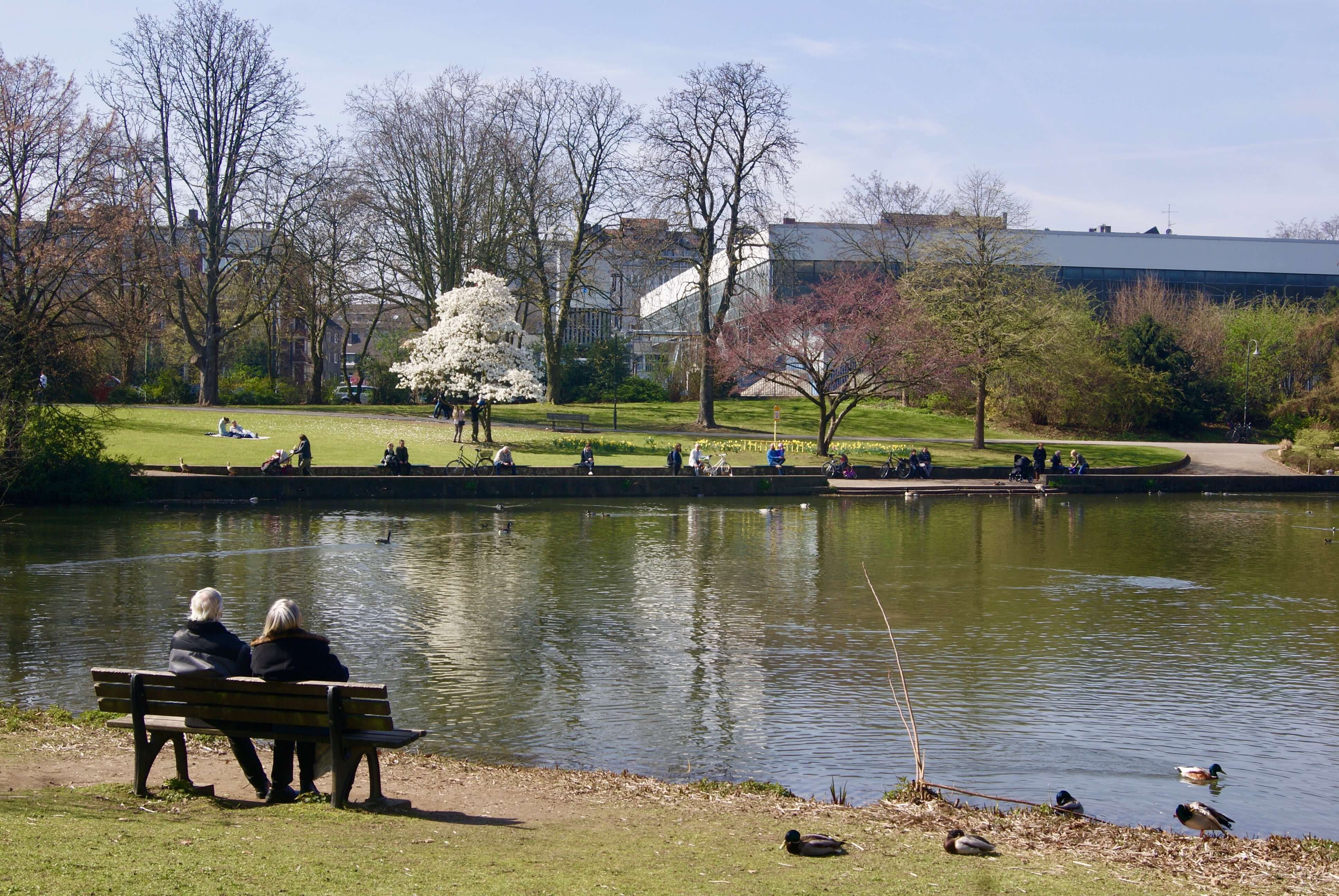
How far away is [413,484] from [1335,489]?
109ft

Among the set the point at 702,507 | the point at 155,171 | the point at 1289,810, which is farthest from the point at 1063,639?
the point at 155,171

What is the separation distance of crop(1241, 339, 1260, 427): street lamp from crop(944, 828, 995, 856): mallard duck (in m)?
59.0

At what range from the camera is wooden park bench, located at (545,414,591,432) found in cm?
4919

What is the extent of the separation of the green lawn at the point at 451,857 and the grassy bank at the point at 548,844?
0.05ft

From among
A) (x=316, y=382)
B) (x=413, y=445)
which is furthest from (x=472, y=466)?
(x=316, y=382)

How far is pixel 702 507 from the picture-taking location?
3262cm

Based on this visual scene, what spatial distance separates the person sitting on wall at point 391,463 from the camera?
3466 centimetres

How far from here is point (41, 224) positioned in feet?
88.6

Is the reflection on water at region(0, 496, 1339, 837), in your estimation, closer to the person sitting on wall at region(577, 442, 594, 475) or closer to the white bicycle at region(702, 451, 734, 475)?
the person sitting on wall at region(577, 442, 594, 475)


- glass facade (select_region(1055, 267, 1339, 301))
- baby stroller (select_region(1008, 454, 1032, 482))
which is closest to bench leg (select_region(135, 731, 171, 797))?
baby stroller (select_region(1008, 454, 1032, 482))

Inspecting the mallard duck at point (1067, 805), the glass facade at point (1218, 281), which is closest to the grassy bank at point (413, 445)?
the mallard duck at point (1067, 805)

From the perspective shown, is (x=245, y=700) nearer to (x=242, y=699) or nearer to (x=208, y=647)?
(x=242, y=699)

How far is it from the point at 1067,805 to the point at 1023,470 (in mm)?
34226

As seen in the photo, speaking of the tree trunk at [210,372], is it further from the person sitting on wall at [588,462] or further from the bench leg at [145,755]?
the bench leg at [145,755]
